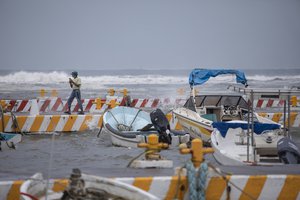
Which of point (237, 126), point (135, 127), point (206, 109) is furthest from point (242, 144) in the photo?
point (206, 109)

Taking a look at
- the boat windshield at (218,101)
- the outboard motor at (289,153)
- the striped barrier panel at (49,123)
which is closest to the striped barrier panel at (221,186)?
the outboard motor at (289,153)

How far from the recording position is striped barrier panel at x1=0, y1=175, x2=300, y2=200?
7.58 metres

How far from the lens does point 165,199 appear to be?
7664 mm

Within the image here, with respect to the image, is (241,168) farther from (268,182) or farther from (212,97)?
(212,97)

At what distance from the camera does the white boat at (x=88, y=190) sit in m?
6.81

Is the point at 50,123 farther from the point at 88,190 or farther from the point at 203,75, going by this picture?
the point at 88,190

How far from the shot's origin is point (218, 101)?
19.2m

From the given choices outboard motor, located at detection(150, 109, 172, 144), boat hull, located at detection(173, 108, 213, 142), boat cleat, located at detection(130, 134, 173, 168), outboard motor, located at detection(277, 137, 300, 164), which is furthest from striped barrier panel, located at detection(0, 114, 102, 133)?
boat cleat, located at detection(130, 134, 173, 168)

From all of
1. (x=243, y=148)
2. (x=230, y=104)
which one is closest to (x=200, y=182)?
(x=243, y=148)

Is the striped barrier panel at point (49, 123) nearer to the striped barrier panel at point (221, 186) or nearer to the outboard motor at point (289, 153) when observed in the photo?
the outboard motor at point (289, 153)

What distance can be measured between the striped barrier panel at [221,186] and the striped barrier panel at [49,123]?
10230 mm

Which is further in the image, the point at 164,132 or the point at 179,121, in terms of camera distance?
the point at 179,121

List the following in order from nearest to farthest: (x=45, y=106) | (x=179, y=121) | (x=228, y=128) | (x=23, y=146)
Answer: (x=228, y=128) < (x=23, y=146) < (x=179, y=121) < (x=45, y=106)

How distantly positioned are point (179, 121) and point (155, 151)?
32.1 feet
